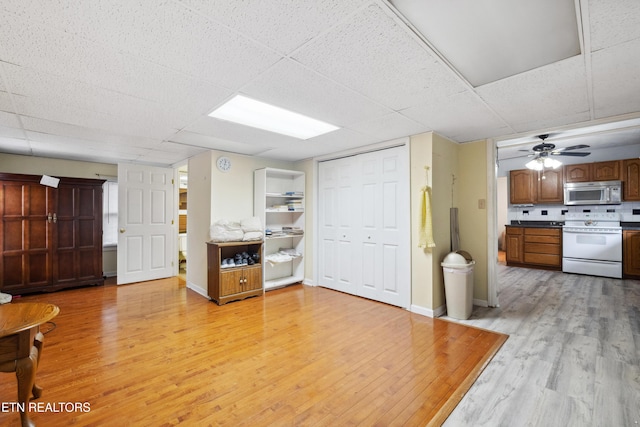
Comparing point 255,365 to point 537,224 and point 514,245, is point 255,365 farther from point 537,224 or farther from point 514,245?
point 537,224

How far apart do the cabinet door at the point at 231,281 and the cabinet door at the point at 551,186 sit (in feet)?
21.8

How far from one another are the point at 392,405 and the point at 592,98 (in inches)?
119

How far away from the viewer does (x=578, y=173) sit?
5.81 meters

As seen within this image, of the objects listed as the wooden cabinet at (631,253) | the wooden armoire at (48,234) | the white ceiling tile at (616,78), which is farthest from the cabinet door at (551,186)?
the wooden armoire at (48,234)

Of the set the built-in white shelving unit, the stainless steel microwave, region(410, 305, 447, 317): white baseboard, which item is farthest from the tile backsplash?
the built-in white shelving unit

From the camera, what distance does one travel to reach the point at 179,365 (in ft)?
7.66

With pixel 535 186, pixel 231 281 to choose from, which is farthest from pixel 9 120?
pixel 535 186

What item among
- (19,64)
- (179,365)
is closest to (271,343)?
(179,365)

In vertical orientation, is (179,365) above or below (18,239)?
below

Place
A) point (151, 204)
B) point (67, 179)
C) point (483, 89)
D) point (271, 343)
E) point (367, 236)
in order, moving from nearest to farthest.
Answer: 1. point (483, 89)
2. point (271, 343)
3. point (367, 236)
4. point (67, 179)
5. point (151, 204)

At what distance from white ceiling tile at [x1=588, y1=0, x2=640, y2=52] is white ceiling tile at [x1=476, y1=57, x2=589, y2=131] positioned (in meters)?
0.20

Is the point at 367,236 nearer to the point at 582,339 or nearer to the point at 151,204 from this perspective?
the point at 582,339

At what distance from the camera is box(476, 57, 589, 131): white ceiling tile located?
2.01 m

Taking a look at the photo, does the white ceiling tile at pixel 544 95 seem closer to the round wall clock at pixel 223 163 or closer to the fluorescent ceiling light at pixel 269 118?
the fluorescent ceiling light at pixel 269 118
